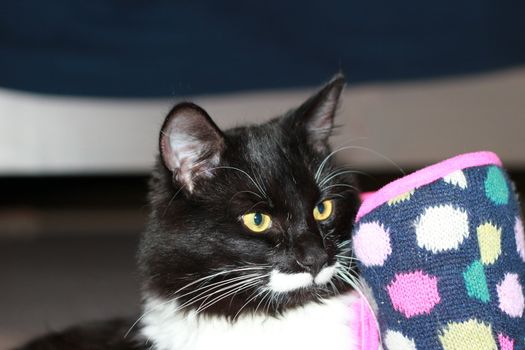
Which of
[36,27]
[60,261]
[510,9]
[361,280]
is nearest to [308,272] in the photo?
[361,280]

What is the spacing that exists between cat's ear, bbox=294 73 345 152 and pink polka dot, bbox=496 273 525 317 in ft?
1.62

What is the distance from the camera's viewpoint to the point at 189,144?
1304 mm

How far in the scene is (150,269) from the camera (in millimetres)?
1352

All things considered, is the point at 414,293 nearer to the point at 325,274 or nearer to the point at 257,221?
the point at 325,274

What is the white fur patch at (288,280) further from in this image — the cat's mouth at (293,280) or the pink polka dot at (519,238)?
the pink polka dot at (519,238)

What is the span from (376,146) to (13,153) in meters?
1.29

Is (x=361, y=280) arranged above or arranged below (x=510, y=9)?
below

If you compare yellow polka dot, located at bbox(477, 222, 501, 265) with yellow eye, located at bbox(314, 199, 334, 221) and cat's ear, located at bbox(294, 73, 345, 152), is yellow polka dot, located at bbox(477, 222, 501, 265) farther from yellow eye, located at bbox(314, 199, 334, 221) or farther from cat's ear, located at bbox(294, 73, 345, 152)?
cat's ear, located at bbox(294, 73, 345, 152)

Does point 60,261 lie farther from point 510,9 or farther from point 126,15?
point 510,9

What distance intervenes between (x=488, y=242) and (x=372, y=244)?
0.67ft

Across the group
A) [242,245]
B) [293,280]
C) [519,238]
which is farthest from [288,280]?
[519,238]

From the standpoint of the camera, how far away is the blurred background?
7.00ft

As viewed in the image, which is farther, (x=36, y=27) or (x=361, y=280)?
(x=36, y=27)

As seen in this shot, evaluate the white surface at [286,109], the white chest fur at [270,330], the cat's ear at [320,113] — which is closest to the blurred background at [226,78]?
the white surface at [286,109]
